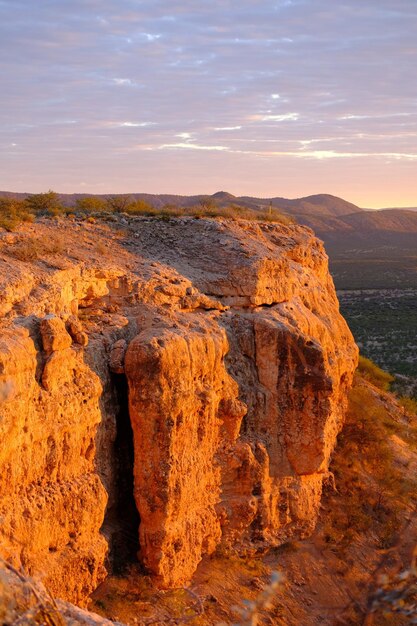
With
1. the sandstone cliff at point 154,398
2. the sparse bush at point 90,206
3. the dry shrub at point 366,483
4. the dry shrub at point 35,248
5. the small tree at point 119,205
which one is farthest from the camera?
the small tree at point 119,205

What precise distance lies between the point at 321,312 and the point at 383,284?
181ft

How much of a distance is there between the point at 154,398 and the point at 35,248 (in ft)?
10.1

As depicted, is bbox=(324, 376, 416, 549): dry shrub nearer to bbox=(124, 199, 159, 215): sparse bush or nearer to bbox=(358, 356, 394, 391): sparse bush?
bbox=(358, 356, 394, 391): sparse bush

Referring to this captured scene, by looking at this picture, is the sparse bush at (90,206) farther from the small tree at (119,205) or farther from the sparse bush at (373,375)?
the sparse bush at (373,375)

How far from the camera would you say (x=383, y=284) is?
67.7 metres

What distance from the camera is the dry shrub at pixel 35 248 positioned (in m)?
10.6

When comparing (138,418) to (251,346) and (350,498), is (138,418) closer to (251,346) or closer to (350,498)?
(251,346)

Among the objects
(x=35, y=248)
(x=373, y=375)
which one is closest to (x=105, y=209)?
(x=35, y=248)

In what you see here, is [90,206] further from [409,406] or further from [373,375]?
[409,406]

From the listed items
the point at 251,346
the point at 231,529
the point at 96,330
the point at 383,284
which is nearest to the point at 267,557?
the point at 231,529

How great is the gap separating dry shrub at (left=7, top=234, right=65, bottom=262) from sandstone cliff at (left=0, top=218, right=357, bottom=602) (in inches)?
1.4

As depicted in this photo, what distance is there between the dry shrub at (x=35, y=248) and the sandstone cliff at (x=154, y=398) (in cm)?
3

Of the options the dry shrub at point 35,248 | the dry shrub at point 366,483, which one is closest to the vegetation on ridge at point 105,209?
the dry shrub at point 35,248

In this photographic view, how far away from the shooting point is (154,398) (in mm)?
9711
